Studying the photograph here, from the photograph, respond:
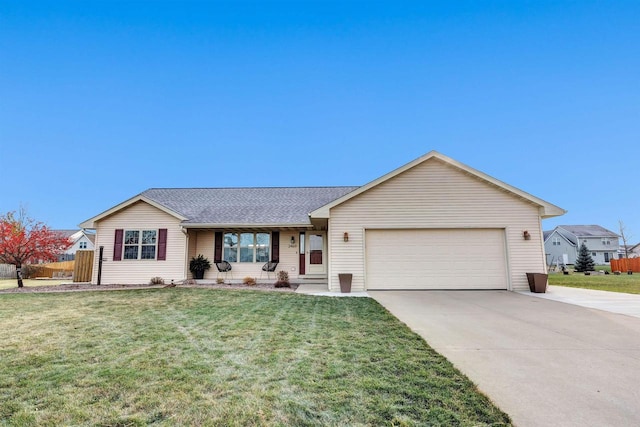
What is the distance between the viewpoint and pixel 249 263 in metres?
13.9

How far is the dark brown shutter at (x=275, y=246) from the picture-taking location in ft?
45.5

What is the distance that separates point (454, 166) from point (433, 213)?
5.99 ft

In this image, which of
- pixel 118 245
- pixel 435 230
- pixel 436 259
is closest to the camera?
pixel 436 259

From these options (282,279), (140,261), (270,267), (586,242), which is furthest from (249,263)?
(586,242)

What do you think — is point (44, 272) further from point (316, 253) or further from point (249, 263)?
point (316, 253)

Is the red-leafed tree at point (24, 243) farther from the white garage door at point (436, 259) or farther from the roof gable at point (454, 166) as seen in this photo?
the white garage door at point (436, 259)

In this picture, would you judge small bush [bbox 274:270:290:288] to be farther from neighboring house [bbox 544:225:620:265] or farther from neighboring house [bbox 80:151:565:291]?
neighboring house [bbox 544:225:620:265]

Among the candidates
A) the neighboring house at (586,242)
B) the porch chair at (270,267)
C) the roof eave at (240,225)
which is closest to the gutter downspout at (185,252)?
the roof eave at (240,225)

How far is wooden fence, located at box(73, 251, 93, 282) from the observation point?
14.7m

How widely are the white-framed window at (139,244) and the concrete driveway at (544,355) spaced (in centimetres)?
1071

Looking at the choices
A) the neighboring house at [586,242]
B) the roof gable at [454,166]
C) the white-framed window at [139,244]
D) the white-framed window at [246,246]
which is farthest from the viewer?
the neighboring house at [586,242]

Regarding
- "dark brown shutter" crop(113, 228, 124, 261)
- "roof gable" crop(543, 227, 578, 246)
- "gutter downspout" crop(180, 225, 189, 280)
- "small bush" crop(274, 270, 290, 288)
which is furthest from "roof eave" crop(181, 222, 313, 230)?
"roof gable" crop(543, 227, 578, 246)

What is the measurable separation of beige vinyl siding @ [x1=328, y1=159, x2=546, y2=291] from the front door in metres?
3.42

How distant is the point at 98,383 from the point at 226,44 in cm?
2437
